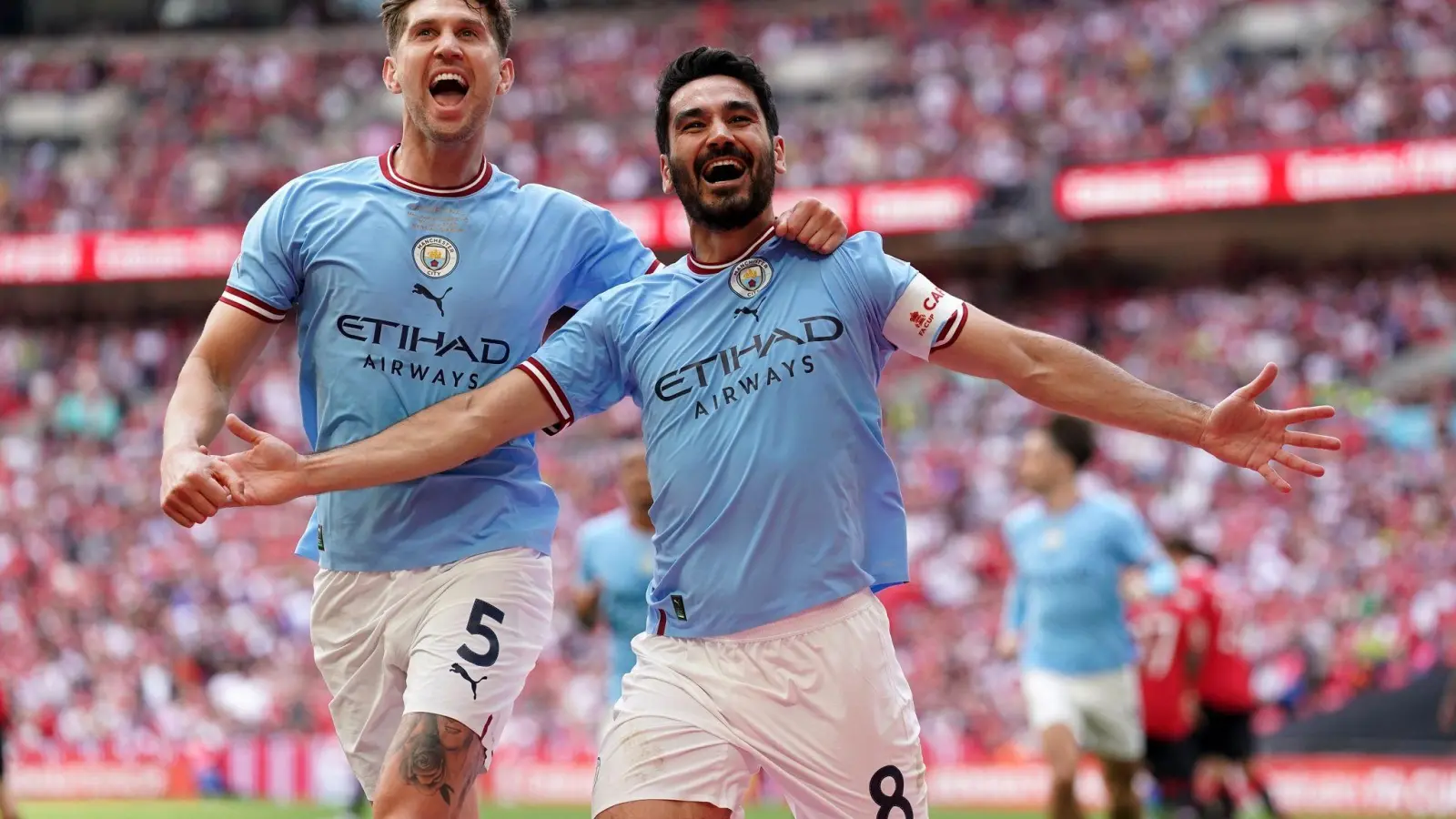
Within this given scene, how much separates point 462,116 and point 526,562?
4.61 ft

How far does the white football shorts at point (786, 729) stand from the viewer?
4691 mm

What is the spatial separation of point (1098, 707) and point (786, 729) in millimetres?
6316

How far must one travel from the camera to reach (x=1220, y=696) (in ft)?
40.7

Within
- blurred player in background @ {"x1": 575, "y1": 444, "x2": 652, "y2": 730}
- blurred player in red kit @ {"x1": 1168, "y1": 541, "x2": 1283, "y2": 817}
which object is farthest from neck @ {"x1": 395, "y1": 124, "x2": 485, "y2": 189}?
blurred player in red kit @ {"x1": 1168, "y1": 541, "x2": 1283, "y2": 817}

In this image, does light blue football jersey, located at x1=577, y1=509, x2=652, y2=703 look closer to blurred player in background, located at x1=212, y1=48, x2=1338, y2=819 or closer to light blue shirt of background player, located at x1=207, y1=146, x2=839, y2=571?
light blue shirt of background player, located at x1=207, y1=146, x2=839, y2=571

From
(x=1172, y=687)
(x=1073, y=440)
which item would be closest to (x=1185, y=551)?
(x=1172, y=687)

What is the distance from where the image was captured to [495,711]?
5.05m

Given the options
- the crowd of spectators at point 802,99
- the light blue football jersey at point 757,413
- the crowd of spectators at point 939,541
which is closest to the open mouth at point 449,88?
the light blue football jersey at point 757,413

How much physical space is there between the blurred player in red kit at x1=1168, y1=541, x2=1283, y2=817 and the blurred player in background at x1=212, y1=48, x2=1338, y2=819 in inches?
300

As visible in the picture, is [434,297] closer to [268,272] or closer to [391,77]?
[268,272]

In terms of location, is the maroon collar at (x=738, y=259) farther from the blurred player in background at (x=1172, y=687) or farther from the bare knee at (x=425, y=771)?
the blurred player in background at (x=1172, y=687)

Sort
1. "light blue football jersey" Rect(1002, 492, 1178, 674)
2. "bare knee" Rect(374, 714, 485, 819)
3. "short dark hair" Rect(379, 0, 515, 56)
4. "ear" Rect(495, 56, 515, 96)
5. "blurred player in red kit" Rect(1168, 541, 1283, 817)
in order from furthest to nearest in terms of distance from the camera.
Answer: "blurred player in red kit" Rect(1168, 541, 1283, 817) → "light blue football jersey" Rect(1002, 492, 1178, 674) → "ear" Rect(495, 56, 515, 96) → "short dark hair" Rect(379, 0, 515, 56) → "bare knee" Rect(374, 714, 485, 819)

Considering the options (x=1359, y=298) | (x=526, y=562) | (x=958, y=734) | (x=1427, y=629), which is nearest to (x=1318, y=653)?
(x=1427, y=629)

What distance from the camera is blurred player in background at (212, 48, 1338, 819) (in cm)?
470
